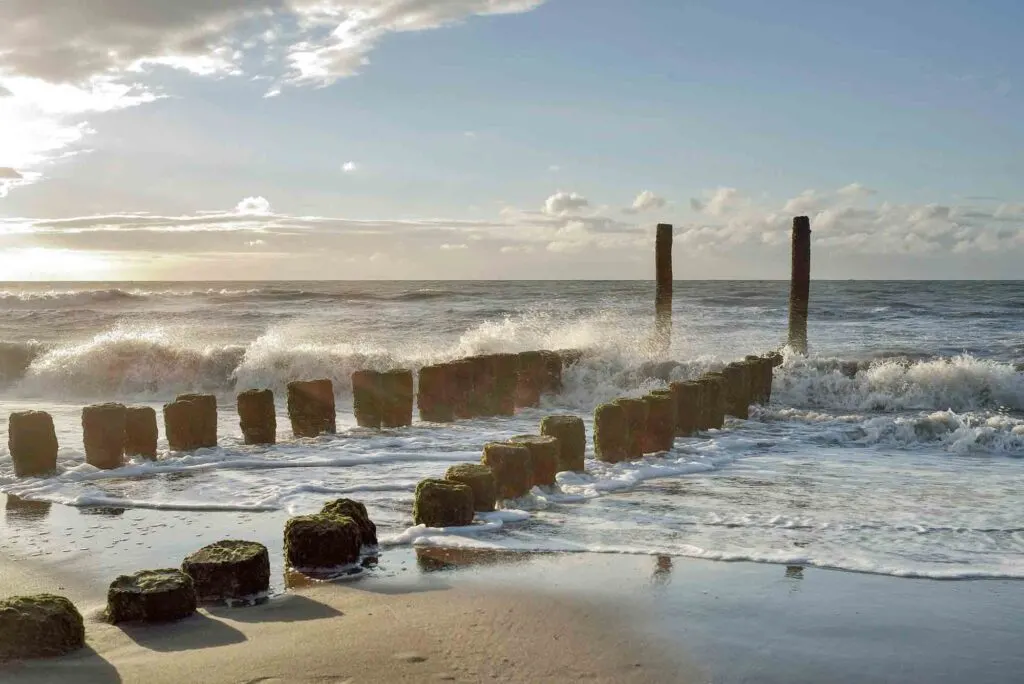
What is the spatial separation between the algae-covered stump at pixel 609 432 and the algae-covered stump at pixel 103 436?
4.66 metres

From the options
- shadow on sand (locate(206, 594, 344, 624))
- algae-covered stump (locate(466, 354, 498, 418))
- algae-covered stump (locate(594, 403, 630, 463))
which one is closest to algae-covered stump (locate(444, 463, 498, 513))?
shadow on sand (locate(206, 594, 344, 624))

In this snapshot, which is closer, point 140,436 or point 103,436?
point 103,436

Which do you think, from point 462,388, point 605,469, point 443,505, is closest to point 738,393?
point 462,388

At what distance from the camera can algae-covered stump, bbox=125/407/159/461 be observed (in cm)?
886

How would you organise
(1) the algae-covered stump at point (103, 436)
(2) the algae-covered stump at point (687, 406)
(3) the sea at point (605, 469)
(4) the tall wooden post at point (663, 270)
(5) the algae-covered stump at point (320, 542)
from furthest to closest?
(4) the tall wooden post at point (663, 270) < (2) the algae-covered stump at point (687, 406) < (1) the algae-covered stump at point (103, 436) < (3) the sea at point (605, 469) < (5) the algae-covered stump at point (320, 542)

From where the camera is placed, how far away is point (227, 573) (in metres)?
4.41

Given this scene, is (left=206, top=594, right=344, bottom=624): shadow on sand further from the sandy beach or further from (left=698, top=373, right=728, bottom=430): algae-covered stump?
(left=698, top=373, right=728, bottom=430): algae-covered stump

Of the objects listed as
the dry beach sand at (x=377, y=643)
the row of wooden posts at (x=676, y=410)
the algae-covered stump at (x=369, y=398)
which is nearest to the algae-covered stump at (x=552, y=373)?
the row of wooden posts at (x=676, y=410)

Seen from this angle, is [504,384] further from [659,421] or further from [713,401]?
[659,421]

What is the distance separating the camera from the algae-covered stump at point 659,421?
9.07 meters

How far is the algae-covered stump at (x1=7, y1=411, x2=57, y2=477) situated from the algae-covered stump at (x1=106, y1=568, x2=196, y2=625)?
462 centimetres

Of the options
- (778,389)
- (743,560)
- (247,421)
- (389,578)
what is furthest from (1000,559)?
(778,389)

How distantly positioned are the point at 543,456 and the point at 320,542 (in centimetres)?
245

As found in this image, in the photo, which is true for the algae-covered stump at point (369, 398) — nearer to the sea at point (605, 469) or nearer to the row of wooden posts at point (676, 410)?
the sea at point (605, 469)
